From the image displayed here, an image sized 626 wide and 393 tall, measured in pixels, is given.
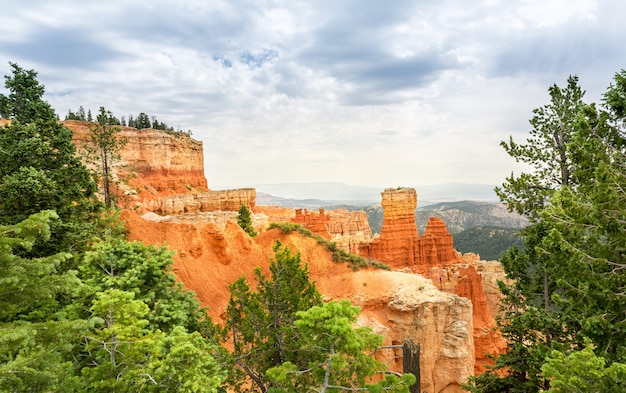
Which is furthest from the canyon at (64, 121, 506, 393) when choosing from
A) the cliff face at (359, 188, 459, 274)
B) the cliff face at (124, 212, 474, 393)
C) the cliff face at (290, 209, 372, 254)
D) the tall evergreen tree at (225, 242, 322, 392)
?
the cliff face at (290, 209, 372, 254)

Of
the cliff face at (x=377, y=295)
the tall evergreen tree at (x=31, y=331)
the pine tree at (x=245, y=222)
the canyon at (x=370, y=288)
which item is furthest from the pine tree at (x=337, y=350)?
the pine tree at (x=245, y=222)

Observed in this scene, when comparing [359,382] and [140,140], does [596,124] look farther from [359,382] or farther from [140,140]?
[140,140]

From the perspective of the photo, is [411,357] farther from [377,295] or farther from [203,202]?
[203,202]

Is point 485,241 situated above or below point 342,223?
below

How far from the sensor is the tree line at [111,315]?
19.6 feet

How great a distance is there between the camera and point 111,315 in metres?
6.86

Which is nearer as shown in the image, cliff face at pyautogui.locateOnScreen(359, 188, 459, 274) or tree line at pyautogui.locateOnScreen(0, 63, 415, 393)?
tree line at pyautogui.locateOnScreen(0, 63, 415, 393)

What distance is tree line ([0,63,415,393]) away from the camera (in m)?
5.97

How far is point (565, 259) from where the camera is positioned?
10133mm

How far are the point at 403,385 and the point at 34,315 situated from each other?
8597 mm

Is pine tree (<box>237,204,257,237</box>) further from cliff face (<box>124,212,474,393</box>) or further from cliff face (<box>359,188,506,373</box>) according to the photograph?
cliff face (<box>359,188,506,373</box>)

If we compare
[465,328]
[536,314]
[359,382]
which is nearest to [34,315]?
[359,382]

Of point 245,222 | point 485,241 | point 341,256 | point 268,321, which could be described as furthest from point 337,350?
point 485,241

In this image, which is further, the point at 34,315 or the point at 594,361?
the point at 34,315
